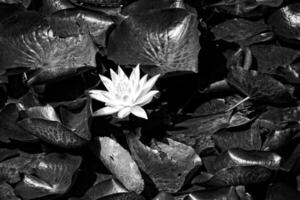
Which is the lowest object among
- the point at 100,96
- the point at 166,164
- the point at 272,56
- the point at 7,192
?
the point at 7,192

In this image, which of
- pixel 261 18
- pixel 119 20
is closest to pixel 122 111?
pixel 119 20

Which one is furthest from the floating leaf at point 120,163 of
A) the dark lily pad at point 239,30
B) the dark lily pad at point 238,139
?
A: the dark lily pad at point 239,30

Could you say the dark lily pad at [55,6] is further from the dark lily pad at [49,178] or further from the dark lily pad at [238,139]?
the dark lily pad at [238,139]

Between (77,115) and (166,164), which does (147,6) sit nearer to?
(77,115)

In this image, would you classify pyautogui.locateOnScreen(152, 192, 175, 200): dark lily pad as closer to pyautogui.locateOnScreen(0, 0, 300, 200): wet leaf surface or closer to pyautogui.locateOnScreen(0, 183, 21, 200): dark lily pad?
pyautogui.locateOnScreen(0, 0, 300, 200): wet leaf surface

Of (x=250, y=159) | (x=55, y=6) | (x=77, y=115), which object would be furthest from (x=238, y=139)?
(x=55, y=6)

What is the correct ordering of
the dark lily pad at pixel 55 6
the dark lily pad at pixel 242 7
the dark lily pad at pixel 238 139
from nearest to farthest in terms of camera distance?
the dark lily pad at pixel 238 139
the dark lily pad at pixel 242 7
the dark lily pad at pixel 55 6

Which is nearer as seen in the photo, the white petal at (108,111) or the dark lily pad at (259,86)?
the white petal at (108,111)

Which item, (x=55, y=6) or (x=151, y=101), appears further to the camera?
(x=55, y=6)
